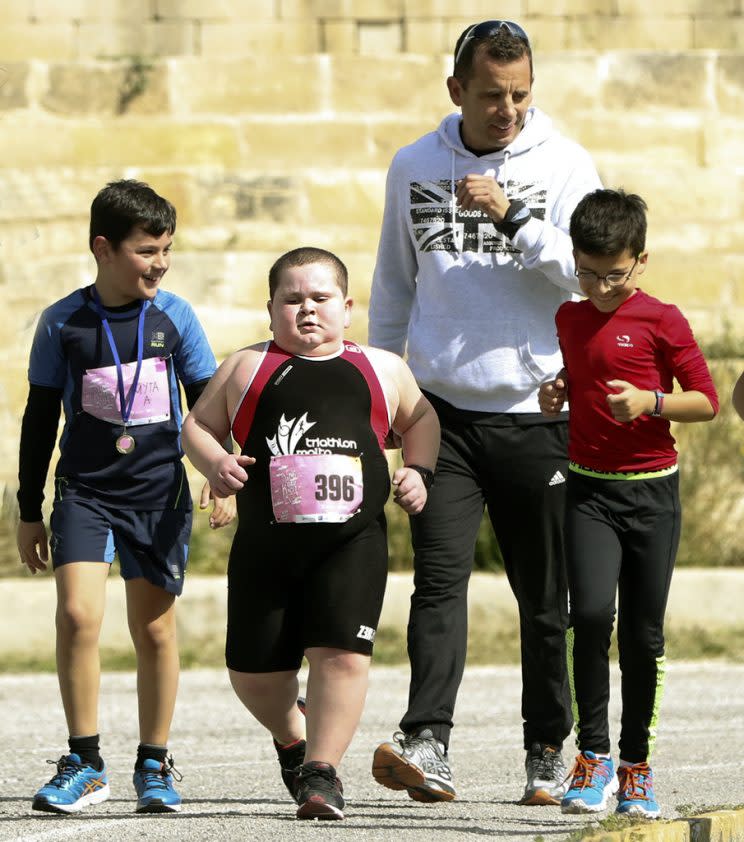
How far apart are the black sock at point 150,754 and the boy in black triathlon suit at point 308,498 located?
419 millimetres

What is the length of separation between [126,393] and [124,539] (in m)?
0.42

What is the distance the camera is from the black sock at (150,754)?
18.3ft

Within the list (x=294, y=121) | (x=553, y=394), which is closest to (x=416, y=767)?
(x=553, y=394)

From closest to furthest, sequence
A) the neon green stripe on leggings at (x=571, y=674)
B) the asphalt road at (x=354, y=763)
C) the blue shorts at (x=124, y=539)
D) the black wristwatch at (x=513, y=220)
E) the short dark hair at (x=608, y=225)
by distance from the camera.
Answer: the asphalt road at (x=354, y=763), the short dark hair at (x=608, y=225), the neon green stripe on leggings at (x=571, y=674), the blue shorts at (x=124, y=539), the black wristwatch at (x=513, y=220)

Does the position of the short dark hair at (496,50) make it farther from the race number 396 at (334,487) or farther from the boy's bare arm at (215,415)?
the race number 396 at (334,487)

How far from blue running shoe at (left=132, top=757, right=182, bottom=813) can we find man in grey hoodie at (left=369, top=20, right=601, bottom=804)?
2.49 ft

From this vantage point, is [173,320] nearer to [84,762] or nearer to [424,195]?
[424,195]

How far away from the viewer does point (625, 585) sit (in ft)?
17.3

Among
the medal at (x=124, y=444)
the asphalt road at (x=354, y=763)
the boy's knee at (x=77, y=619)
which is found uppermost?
the medal at (x=124, y=444)

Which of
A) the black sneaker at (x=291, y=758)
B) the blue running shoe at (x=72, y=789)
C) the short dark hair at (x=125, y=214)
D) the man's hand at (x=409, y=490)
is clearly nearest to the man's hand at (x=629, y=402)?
the man's hand at (x=409, y=490)

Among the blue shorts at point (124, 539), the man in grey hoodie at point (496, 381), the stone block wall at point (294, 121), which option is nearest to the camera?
the blue shorts at point (124, 539)

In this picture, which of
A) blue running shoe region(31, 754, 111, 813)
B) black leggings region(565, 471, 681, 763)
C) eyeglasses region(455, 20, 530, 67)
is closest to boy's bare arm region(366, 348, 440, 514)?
black leggings region(565, 471, 681, 763)

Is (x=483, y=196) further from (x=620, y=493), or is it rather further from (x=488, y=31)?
(x=620, y=493)

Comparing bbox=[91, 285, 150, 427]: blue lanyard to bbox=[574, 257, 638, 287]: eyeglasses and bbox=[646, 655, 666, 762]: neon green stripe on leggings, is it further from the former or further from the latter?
bbox=[646, 655, 666, 762]: neon green stripe on leggings
